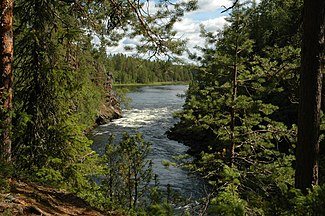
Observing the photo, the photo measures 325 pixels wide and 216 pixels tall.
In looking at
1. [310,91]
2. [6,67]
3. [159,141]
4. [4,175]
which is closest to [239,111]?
[310,91]

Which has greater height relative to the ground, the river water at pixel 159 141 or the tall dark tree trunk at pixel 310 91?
the tall dark tree trunk at pixel 310 91

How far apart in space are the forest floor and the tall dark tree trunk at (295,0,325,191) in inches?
111

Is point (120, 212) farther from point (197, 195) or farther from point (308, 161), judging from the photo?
point (197, 195)

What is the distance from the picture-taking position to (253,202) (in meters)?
2.96

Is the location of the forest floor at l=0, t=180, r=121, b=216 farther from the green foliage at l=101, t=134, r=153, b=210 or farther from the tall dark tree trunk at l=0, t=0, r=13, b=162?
the green foliage at l=101, t=134, r=153, b=210

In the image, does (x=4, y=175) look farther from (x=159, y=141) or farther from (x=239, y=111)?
(x=159, y=141)

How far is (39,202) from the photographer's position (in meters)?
4.09

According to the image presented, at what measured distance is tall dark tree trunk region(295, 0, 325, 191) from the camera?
3.81 m

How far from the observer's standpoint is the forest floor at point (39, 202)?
3566 mm

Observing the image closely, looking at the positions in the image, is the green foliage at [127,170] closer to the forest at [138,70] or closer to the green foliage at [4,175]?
the forest at [138,70]

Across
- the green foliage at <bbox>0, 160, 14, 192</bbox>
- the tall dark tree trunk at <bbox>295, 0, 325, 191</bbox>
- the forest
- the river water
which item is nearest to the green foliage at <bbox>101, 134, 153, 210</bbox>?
the forest

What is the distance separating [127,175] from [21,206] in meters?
4.73

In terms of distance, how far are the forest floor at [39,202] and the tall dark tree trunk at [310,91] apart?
2809 millimetres

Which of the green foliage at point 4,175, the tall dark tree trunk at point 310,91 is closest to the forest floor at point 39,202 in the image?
the green foliage at point 4,175
